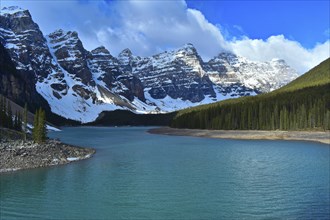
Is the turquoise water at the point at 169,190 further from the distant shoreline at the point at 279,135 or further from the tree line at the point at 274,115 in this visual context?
the tree line at the point at 274,115

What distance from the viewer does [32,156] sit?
5491cm

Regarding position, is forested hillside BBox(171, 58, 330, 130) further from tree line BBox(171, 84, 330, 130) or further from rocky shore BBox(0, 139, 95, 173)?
rocky shore BBox(0, 139, 95, 173)

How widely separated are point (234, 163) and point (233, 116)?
313 feet

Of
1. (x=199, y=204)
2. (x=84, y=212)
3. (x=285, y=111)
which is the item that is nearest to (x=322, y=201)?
(x=199, y=204)

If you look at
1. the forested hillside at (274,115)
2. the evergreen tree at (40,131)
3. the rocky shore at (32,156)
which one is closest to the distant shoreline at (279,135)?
the forested hillside at (274,115)

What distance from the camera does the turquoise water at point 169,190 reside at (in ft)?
102

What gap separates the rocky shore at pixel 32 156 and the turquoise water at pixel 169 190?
270cm

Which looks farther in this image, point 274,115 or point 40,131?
point 274,115

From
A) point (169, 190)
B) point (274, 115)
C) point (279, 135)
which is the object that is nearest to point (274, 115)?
point (274, 115)

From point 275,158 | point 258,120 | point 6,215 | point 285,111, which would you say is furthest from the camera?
point 258,120

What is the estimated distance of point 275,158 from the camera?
64.8 m

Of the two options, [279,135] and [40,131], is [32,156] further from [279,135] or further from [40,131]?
[279,135]

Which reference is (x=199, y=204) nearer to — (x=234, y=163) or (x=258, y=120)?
(x=234, y=163)

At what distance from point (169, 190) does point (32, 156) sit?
2479cm
